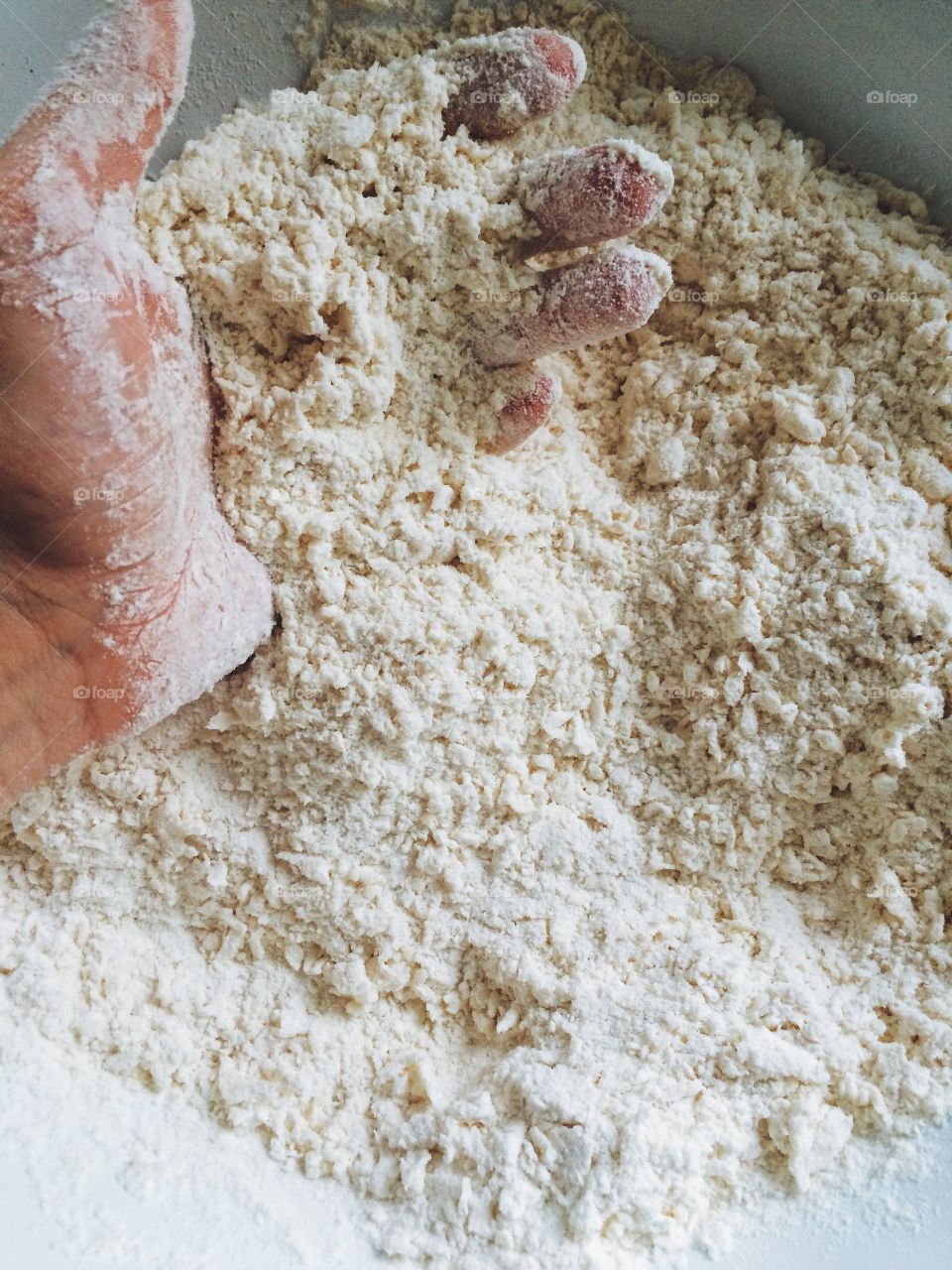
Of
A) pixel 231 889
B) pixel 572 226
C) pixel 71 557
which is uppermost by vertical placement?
pixel 572 226

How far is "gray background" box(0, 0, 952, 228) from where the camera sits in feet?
3.61

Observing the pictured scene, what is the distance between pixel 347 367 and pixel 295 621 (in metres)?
0.26

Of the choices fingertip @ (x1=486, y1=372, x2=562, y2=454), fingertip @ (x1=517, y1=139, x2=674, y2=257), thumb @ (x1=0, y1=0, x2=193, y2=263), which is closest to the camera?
thumb @ (x1=0, y1=0, x2=193, y2=263)

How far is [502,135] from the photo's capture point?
1090mm

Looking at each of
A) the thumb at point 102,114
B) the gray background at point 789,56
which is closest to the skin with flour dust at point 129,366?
the thumb at point 102,114

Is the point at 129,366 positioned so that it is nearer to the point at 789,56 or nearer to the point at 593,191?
the point at 593,191

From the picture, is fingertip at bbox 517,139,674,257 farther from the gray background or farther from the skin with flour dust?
the gray background

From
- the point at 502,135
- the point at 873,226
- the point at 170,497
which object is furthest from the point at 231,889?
the point at 873,226

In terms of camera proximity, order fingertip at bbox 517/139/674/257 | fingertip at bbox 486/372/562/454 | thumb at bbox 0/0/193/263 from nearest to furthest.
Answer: thumb at bbox 0/0/193/263 < fingertip at bbox 517/139/674/257 < fingertip at bbox 486/372/562/454

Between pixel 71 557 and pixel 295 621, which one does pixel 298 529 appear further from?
pixel 71 557

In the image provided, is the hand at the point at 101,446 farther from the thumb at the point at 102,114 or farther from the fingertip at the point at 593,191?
the fingertip at the point at 593,191

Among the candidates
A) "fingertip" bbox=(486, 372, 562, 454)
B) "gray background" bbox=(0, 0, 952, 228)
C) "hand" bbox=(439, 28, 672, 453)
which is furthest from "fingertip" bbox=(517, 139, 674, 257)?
"gray background" bbox=(0, 0, 952, 228)

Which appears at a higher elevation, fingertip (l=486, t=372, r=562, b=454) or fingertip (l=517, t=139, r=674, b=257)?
fingertip (l=517, t=139, r=674, b=257)

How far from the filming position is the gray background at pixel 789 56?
110 centimetres
